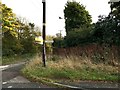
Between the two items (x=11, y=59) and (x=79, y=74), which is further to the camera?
(x=11, y=59)

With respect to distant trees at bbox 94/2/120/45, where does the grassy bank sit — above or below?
below

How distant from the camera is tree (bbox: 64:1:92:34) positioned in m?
45.5

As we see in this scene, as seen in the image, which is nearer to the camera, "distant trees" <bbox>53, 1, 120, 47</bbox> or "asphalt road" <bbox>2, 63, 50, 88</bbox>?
"asphalt road" <bbox>2, 63, 50, 88</bbox>

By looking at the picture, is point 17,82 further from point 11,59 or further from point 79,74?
point 11,59

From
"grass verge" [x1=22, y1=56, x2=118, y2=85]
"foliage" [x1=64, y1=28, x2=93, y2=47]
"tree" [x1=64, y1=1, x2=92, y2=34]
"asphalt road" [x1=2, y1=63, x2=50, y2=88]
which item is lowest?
"asphalt road" [x1=2, y1=63, x2=50, y2=88]

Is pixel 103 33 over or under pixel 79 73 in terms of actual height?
over

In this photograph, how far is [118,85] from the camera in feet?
40.5

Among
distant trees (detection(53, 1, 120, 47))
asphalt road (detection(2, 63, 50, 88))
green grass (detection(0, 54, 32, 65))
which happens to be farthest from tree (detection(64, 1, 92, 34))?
asphalt road (detection(2, 63, 50, 88))

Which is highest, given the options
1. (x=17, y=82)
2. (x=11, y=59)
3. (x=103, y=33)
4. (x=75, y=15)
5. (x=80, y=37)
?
(x=75, y=15)

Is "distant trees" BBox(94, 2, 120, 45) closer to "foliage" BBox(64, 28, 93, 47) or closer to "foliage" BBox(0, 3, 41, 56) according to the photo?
"foliage" BBox(64, 28, 93, 47)

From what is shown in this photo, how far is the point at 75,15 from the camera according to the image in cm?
4603

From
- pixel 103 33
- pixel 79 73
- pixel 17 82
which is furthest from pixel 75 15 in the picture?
pixel 17 82

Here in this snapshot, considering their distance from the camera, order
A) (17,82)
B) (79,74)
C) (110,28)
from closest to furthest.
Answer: (17,82) < (79,74) < (110,28)

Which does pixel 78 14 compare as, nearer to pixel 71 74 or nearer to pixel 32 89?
A: pixel 71 74
